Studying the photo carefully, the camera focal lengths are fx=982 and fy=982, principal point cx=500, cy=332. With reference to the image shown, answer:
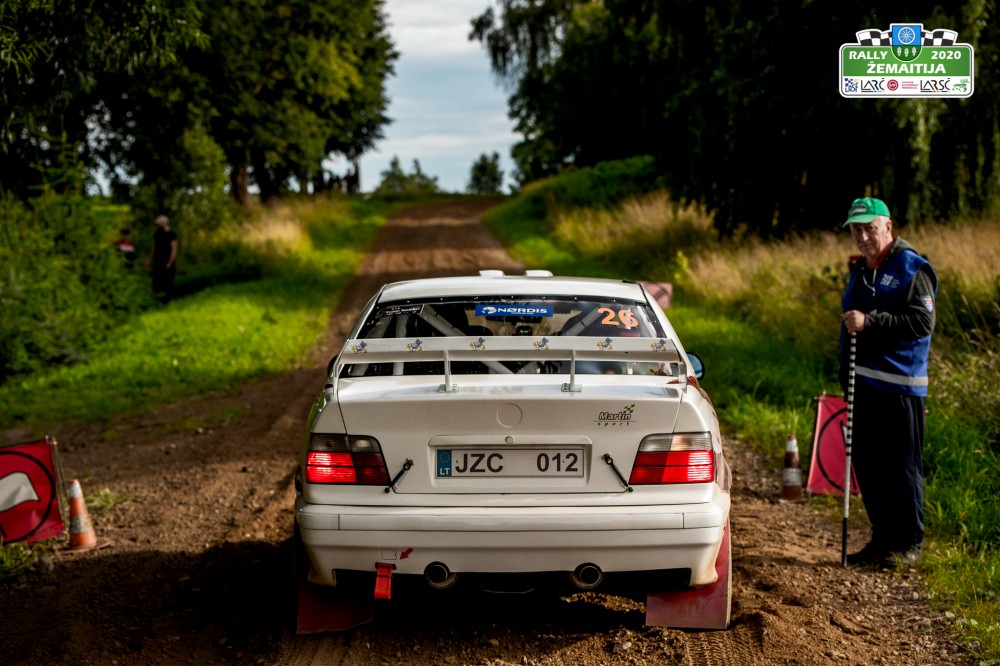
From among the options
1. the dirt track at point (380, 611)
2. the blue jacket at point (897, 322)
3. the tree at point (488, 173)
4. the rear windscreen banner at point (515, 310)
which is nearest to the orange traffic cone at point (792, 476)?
the dirt track at point (380, 611)

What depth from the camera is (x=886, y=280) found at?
17.8 feet

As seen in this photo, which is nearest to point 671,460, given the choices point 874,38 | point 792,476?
point 792,476

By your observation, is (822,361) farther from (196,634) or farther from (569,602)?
(196,634)

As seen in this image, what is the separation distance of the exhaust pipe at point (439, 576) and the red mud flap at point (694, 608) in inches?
36.9

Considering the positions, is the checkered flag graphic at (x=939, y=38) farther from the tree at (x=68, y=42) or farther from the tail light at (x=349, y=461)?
the tail light at (x=349, y=461)

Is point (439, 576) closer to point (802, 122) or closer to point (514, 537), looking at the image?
point (514, 537)

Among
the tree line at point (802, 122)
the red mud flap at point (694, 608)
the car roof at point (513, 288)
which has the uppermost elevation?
the tree line at point (802, 122)

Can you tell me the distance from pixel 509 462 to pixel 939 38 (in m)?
10.3

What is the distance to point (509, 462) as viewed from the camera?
4090 millimetres

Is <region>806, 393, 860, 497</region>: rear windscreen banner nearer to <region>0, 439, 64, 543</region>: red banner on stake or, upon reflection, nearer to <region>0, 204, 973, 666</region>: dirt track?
<region>0, 204, 973, 666</region>: dirt track

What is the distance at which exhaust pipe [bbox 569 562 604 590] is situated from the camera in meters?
4.04

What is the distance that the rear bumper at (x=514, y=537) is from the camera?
398 cm

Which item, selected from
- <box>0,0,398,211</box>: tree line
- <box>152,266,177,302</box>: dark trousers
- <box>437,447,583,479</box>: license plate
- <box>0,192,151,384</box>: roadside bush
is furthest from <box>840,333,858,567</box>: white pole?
<box>152,266,177,302</box>: dark trousers

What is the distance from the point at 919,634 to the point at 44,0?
8.45 m
